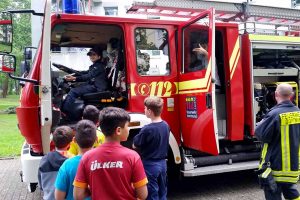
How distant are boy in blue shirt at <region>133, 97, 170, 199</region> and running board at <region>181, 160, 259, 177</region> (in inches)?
36.5

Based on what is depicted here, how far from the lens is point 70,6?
4.65m

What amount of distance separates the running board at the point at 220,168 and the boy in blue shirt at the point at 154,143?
0.93 m

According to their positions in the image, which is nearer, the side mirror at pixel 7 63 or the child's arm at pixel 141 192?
the child's arm at pixel 141 192

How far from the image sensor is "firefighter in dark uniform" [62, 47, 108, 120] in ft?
15.6

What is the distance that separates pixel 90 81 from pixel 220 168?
7.18ft

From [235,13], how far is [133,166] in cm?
404

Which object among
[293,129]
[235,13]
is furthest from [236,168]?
[235,13]

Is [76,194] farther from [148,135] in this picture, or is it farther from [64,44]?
[64,44]

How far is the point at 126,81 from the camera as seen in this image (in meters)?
4.93

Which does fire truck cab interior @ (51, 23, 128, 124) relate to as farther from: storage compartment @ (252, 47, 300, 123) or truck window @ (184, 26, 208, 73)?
storage compartment @ (252, 47, 300, 123)

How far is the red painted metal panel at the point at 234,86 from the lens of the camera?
5.16m

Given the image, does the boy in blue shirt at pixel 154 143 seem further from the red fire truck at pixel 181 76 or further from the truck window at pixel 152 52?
the truck window at pixel 152 52

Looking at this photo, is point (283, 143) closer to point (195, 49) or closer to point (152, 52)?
point (195, 49)

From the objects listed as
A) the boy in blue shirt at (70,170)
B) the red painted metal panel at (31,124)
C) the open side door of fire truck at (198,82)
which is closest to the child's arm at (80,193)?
the boy in blue shirt at (70,170)
